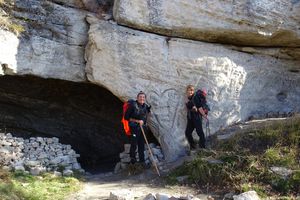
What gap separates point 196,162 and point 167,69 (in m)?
2.78

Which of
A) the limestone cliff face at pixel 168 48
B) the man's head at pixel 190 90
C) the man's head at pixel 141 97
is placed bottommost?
the man's head at pixel 141 97

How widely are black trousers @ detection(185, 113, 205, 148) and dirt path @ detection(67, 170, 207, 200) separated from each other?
1.24 meters

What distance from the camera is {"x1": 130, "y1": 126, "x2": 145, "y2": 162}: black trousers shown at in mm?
10203

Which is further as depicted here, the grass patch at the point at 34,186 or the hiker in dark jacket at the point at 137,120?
the hiker in dark jacket at the point at 137,120

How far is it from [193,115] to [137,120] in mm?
1286

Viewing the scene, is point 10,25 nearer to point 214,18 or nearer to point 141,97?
point 141,97

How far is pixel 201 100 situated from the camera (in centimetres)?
1037

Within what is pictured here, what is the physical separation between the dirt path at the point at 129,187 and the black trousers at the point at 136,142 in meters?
0.44

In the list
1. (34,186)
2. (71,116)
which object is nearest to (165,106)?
(34,186)

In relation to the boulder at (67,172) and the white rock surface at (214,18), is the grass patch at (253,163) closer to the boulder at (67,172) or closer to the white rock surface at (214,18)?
the boulder at (67,172)

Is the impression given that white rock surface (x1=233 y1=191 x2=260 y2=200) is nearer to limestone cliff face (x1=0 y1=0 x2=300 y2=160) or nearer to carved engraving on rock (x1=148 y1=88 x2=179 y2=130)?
limestone cliff face (x1=0 y1=0 x2=300 y2=160)

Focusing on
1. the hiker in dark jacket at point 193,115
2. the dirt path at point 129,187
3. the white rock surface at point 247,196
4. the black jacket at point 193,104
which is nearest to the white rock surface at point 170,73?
the hiker in dark jacket at point 193,115

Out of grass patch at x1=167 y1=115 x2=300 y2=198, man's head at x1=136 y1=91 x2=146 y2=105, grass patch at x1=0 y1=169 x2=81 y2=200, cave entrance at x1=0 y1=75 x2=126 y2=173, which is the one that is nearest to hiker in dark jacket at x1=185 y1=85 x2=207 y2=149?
grass patch at x1=167 y1=115 x2=300 y2=198

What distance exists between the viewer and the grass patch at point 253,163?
827 centimetres
